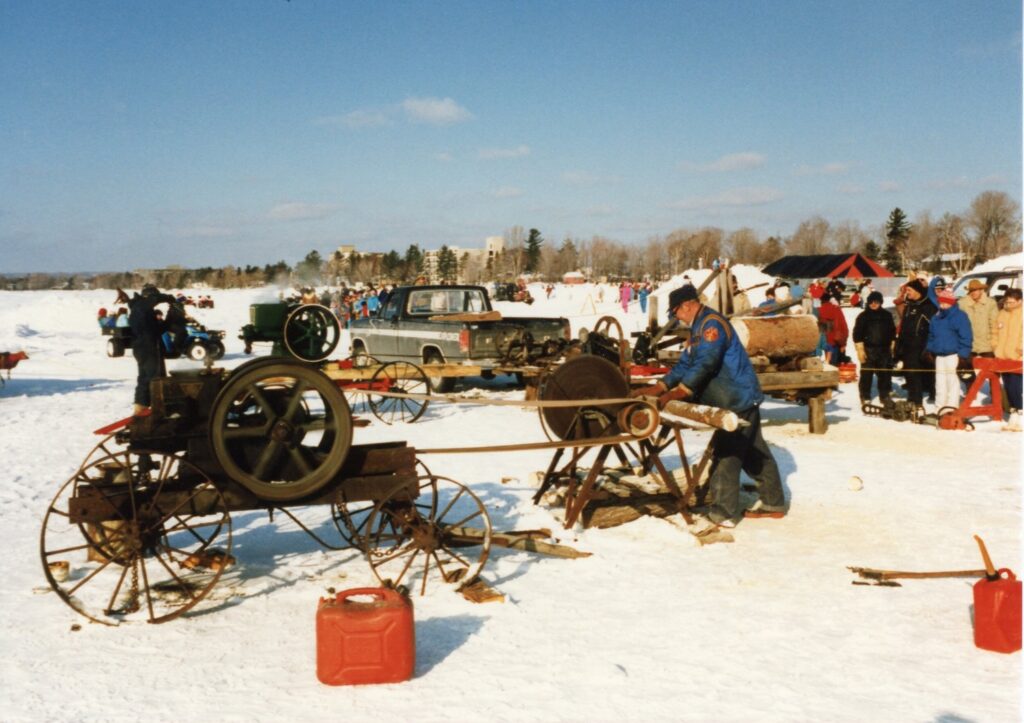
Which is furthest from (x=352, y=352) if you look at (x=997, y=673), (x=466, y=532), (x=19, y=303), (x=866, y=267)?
(x=866, y=267)

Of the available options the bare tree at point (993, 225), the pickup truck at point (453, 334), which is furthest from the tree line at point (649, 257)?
the pickup truck at point (453, 334)

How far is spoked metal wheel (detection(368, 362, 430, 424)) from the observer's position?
11469 millimetres

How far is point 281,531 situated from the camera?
709 centimetres

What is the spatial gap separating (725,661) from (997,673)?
1.39 metres

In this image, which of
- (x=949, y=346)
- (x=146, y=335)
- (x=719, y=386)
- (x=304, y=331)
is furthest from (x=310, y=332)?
(x=949, y=346)

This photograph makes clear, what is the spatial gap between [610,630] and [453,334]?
8.95 metres

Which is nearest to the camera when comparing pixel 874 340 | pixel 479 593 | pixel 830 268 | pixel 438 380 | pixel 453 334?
pixel 479 593

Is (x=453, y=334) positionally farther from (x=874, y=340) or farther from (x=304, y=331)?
(x=874, y=340)

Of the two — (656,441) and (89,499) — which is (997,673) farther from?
(89,499)

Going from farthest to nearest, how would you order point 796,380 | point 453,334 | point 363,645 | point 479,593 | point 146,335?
1. point 453,334
2. point 146,335
3. point 796,380
4. point 479,593
5. point 363,645

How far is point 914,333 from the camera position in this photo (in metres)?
12.5

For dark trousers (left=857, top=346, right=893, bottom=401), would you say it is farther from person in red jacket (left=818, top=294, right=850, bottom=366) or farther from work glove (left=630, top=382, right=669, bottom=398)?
work glove (left=630, top=382, right=669, bottom=398)

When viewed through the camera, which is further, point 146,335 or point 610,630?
point 146,335

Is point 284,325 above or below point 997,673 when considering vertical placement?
above
